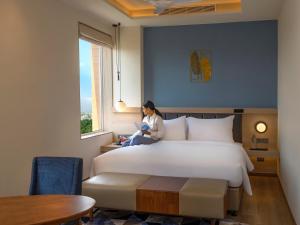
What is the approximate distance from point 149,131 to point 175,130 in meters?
0.44

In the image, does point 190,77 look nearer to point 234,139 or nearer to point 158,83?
point 158,83

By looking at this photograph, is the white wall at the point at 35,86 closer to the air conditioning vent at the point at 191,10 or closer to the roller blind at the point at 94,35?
the roller blind at the point at 94,35

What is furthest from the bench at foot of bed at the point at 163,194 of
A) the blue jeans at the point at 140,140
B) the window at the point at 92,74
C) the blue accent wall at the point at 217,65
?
the blue accent wall at the point at 217,65

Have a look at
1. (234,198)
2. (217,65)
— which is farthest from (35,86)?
(217,65)

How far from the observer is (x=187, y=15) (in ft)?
18.0

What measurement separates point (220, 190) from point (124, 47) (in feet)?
11.7

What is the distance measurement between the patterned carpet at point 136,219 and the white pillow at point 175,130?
1.79 metres

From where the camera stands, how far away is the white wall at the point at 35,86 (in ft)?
11.7

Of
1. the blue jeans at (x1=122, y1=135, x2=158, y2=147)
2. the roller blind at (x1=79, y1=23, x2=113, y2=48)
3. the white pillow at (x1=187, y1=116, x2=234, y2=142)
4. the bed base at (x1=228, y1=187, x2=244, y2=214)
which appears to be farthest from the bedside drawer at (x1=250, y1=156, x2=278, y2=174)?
the roller blind at (x1=79, y1=23, x2=113, y2=48)

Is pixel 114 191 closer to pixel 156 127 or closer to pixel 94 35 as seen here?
pixel 156 127

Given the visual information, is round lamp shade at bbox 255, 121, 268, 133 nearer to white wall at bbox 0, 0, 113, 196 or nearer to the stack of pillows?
the stack of pillows

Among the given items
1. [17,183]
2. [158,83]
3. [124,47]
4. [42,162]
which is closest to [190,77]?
[158,83]

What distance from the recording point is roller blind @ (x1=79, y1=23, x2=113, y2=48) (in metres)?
5.08

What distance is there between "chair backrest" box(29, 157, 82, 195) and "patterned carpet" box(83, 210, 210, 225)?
1.34 m
